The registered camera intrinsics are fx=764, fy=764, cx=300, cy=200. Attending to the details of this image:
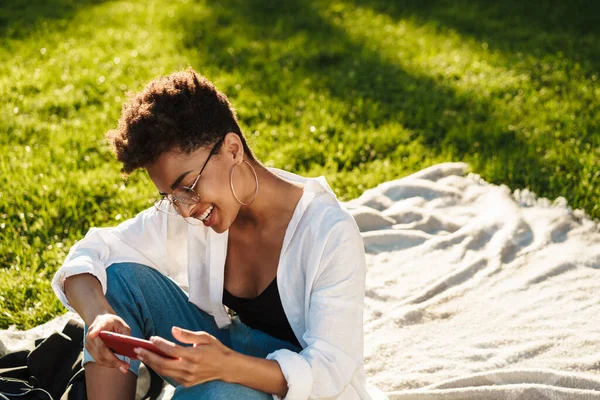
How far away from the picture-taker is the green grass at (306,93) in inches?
177

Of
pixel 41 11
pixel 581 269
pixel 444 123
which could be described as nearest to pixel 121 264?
pixel 581 269

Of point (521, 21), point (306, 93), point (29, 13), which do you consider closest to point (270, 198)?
point (306, 93)

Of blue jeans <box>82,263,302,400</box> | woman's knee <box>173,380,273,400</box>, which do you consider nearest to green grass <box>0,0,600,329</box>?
blue jeans <box>82,263,302,400</box>

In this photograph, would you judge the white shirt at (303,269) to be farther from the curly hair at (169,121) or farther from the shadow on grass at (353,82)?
the shadow on grass at (353,82)

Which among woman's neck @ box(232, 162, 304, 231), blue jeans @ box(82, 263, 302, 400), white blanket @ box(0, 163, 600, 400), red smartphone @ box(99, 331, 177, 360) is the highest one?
woman's neck @ box(232, 162, 304, 231)

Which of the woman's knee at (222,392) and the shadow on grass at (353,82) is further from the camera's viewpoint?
the shadow on grass at (353,82)

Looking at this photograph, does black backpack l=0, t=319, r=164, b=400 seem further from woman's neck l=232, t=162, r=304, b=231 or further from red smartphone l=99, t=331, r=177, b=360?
woman's neck l=232, t=162, r=304, b=231

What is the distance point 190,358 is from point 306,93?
4.20 meters

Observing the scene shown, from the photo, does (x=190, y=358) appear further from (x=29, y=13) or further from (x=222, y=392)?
(x=29, y=13)

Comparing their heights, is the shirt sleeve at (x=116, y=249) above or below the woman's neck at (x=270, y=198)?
below

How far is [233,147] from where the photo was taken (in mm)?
2410

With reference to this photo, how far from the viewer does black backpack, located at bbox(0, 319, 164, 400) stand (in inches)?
109

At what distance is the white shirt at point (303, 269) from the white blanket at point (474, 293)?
1.87ft

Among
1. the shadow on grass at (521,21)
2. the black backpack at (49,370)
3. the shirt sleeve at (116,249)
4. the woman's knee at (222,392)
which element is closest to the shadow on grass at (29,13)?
the shadow on grass at (521,21)
